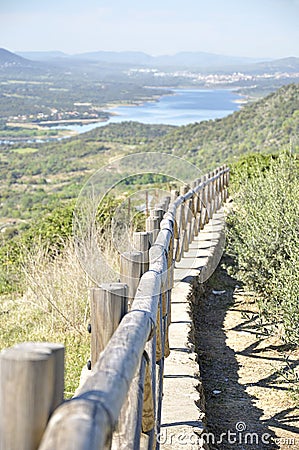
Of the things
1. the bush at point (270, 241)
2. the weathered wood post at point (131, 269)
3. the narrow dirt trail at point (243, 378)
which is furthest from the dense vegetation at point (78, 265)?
the weathered wood post at point (131, 269)

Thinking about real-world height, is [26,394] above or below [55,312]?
above

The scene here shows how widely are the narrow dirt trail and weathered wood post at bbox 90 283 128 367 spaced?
1.88m

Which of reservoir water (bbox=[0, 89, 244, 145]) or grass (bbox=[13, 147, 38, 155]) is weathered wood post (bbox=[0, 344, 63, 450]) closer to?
reservoir water (bbox=[0, 89, 244, 145])

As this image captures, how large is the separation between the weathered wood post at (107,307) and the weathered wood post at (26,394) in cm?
86

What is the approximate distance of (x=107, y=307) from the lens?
2.00 metres

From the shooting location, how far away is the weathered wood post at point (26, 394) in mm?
1067

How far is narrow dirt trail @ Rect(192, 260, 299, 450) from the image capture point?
388 centimetres

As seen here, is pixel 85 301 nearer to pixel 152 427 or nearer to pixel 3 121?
pixel 152 427

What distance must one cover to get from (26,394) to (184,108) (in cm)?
5554

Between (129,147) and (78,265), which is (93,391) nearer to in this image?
(78,265)

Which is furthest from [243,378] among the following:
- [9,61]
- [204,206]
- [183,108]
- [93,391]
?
[9,61]

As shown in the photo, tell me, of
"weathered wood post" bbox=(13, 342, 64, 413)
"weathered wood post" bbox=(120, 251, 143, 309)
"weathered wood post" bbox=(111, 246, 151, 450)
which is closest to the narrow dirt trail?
"weathered wood post" bbox=(120, 251, 143, 309)

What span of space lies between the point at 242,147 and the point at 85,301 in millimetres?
31740

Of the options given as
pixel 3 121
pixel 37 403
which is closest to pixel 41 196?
pixel 3 121
